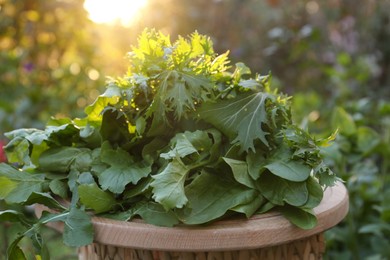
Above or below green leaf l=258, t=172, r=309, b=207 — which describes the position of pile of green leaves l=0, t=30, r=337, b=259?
above

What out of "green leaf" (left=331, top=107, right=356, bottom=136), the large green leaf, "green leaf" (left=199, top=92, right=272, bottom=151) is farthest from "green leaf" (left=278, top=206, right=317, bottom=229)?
"green leaf" (left=331, top=107, right=356, bottom=136)

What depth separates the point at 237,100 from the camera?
1340 millimetres

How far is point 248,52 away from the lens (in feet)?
14.6

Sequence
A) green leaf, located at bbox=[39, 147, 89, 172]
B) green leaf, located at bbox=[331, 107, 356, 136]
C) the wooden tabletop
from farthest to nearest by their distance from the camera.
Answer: green leaf, located at bbox=[331, 107, 356, 136] < green leaf, located at bbox=[39, 147, 89, 172] < the wooden tabletop

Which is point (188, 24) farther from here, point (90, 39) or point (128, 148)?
point (128, 148)

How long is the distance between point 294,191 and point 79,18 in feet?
9.69

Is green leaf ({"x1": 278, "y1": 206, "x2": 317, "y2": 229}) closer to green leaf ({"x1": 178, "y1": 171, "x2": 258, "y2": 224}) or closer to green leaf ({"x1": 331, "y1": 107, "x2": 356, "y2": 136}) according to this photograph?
green leaf ({"x1": 178, "y1": 171, "x2": 258, "y2": 224})

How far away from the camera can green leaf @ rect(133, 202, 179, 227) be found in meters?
1.18

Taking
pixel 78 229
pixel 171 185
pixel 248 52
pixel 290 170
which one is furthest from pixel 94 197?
pixel 248 52

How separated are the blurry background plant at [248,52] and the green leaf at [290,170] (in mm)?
1025

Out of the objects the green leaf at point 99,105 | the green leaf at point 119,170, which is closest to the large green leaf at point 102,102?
the green leaf at point 99,105

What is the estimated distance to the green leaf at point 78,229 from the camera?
1.19m

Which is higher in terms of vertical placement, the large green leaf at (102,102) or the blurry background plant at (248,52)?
the large green leaf at (102,102)

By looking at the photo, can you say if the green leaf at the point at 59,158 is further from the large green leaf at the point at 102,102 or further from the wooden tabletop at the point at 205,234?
the wooden tabletop at the point at 205,234
